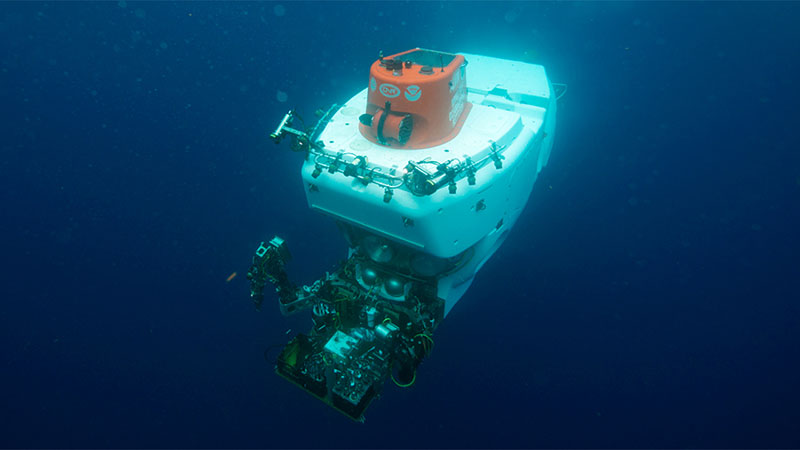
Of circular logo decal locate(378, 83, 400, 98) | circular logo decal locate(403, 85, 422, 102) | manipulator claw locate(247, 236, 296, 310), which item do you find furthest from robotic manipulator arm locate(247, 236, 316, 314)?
circular logo decal locate(403, 85, 422, 102)

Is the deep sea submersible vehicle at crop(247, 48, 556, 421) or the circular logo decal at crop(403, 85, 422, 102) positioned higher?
the circular logo decal at crop(403, 85, 422, 102)

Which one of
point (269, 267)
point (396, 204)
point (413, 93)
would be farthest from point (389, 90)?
point (269, 267)

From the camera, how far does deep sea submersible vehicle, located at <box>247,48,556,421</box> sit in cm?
350

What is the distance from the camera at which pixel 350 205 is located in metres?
3.72

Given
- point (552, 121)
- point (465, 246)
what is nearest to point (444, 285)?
point (465, 246)

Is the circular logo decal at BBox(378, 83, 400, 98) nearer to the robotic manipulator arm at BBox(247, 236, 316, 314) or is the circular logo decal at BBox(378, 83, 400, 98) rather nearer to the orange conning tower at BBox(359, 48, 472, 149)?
the orange conning tower at BBox(359, 48, 472, 149)

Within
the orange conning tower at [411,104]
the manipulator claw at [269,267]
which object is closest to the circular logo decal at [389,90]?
the orange conning tower at [411,104]

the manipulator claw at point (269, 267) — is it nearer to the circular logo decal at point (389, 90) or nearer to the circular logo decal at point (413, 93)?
the circular logo decal at point (389, 90)

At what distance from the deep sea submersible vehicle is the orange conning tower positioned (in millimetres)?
10

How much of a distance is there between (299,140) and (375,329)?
1.97 m

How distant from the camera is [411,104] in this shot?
3654 millimetres

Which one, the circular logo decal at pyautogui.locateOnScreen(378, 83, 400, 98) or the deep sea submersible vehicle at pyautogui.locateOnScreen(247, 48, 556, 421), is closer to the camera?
the deep sea submersible vehicle at pyautogui.locateOnScreen(247, 48, 556, 421)

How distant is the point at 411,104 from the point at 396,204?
102 cm

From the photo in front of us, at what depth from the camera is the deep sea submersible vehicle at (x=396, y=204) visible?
3500 mm
